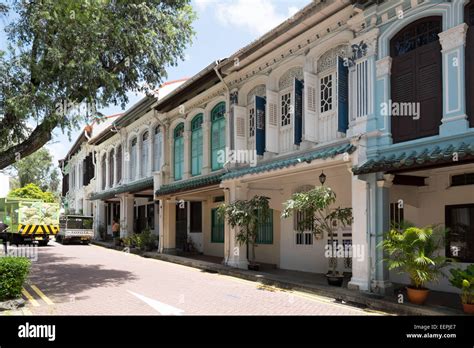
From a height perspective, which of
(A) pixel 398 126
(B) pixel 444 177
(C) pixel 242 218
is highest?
(A) pixel 398 126

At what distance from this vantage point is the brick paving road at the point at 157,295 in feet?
28.7

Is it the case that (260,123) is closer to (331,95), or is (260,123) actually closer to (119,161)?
(331,95)

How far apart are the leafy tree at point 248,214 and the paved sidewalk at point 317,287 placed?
1.15 meters

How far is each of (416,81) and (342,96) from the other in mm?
1897

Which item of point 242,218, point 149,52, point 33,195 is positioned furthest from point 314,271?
point 33,195

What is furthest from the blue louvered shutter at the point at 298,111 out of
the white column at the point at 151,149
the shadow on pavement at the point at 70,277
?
the white column at the point at 151,149

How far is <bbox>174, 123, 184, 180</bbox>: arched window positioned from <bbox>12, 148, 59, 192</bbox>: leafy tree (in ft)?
129

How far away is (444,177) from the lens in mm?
10492

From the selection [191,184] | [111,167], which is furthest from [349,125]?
[111,167]

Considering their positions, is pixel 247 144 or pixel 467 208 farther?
pixel 247 144

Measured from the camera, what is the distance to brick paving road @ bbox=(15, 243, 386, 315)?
8734mm

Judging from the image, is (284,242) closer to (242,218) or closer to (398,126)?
(242,218)

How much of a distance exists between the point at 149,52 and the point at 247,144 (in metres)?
4.49

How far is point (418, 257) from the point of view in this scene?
8.32 metres
